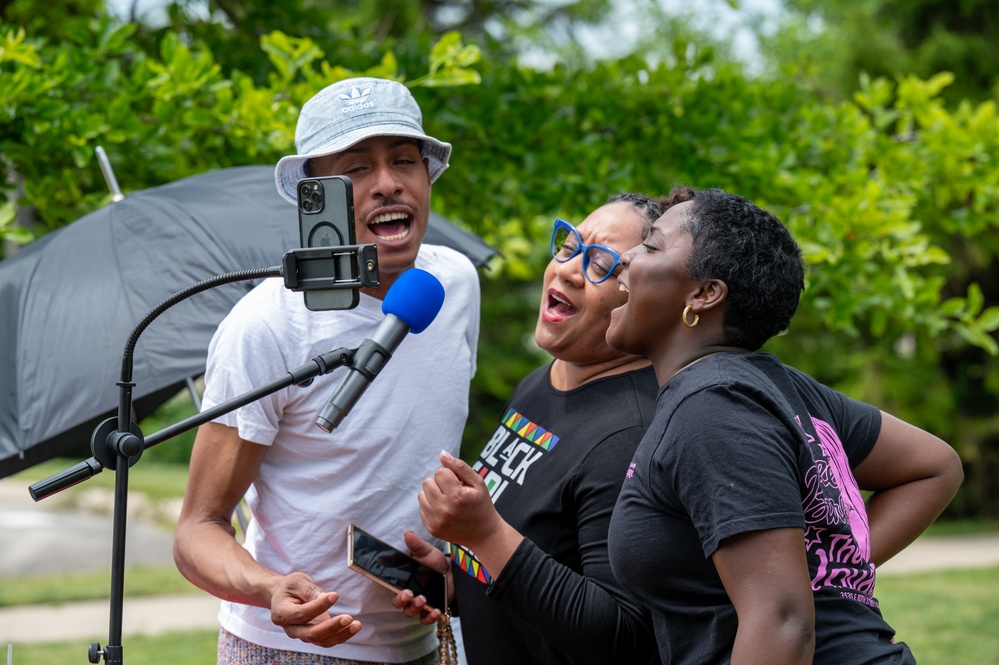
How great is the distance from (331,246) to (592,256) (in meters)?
0.92

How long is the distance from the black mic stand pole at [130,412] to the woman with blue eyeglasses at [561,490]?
46 cm

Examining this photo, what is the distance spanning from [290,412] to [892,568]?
29.7 feet

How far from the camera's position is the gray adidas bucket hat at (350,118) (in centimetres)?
258

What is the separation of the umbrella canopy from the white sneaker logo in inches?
30.5

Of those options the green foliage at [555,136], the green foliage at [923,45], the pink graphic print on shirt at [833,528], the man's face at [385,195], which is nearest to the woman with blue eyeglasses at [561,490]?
the man's face at [385,195]

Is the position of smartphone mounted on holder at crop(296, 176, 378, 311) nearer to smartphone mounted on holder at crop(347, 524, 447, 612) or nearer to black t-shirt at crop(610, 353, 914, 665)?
black t-shirt at crop(610, 353, 914, 665)

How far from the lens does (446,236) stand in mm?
Answer: 3486

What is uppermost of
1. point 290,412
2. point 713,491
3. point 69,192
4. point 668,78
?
point 668,78

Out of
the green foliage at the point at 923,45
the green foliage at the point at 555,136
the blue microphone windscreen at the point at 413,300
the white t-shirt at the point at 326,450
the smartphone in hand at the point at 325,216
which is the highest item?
the green foliage at the point at 923,45

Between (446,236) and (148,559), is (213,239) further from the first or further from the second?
(148,559)

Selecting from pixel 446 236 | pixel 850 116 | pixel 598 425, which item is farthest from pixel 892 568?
pixel 598 425

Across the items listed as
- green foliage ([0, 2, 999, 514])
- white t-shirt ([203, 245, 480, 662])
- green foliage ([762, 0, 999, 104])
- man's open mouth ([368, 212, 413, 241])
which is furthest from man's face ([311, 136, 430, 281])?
green foliage ([762, 0, 999, 104])

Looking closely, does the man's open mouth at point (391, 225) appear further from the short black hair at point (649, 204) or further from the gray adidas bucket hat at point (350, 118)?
the short black hair at point (649, 204)

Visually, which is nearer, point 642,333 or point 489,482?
point 642,333
